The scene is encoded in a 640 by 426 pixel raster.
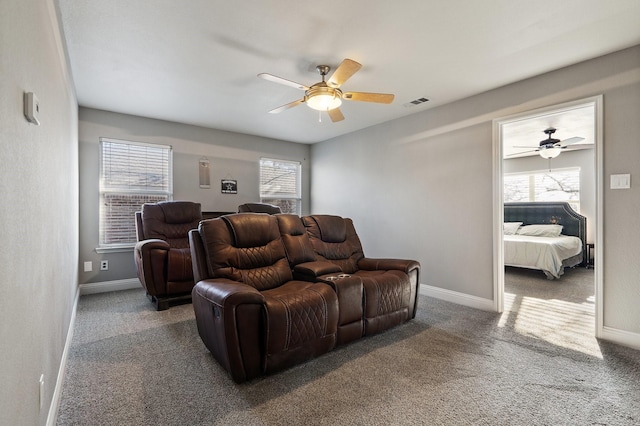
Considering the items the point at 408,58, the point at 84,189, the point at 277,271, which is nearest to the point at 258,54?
the point at 408,58

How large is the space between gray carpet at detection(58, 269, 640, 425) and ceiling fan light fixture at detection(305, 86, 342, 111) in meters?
2.16

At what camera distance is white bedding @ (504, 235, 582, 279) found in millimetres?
4859

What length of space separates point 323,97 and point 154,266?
259 centimetres

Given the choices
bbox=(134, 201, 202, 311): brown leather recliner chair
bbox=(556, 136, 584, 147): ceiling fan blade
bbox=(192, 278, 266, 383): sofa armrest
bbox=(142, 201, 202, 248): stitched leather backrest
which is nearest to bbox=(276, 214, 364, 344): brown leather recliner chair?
bbox=(192, 278, 266, 383): sofa armrest

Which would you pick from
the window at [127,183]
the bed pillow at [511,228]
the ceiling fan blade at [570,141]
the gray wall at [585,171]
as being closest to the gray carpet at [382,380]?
the window at [127,183]

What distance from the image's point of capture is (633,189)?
2.52 metres

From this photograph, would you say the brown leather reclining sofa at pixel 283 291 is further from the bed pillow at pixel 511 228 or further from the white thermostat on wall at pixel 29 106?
the bed pillow at pixel 511 228

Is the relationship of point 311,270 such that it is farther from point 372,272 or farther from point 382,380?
point 382,380

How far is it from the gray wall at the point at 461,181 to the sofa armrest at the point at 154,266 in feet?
9.85

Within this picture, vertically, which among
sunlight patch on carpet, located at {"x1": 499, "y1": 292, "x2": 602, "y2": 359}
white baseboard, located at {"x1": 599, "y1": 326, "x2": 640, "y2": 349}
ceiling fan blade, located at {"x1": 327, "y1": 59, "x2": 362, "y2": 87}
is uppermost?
ceiling fan blade, located at {"x1": 327, "y1": 59, "x2": 362, "y2": 87}

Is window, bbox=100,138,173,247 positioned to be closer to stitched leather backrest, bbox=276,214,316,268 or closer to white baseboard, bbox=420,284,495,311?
stitched leather backrest, bbox=276,214,316,268

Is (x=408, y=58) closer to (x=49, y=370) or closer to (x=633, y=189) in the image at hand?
(x=633, y=189)

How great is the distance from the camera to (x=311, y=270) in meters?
2.64

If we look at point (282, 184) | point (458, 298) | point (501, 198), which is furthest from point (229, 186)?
point (501, 198)
